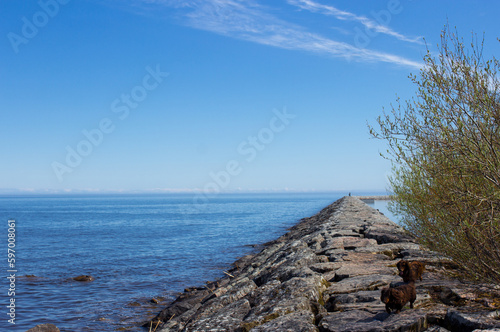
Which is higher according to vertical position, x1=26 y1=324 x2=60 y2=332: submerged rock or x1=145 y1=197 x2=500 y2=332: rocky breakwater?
x1=145 y1=197 x2=500 y2=332: rocky breakwater

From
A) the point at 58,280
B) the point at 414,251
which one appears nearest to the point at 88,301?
the point at 58,280

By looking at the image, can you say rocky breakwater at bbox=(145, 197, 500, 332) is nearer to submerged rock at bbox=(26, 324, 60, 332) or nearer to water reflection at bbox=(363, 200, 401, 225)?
submerged rock at bbox=(26, 324, 60, 332)

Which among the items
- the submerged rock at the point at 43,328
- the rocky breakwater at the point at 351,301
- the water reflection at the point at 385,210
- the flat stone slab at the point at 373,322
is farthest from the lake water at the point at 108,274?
the water reflection at the point at 385,210

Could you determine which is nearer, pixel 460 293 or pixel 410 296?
pixel 410 296

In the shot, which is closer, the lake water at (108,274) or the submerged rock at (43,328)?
the submerged rock at (43,328)

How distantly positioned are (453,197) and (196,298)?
8013 mm

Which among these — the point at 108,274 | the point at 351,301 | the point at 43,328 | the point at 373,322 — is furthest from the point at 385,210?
the point at 373,322

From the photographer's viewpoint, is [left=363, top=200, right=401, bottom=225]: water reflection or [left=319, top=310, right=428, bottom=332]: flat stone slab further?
[left=363, top=200, right=401, bottom=225]: water reflection

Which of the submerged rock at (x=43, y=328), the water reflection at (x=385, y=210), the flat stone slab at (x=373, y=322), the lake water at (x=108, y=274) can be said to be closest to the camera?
the flat stone slab at (x=373, y=322)

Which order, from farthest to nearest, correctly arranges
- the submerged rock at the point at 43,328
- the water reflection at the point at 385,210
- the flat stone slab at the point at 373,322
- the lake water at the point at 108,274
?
the water reflection at the point at 385,210 < the lake water at the point at 108,274 < the submerged rock at the point at 43,328 < the flat stone slab at the point at 373,322

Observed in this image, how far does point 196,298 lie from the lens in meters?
11.2

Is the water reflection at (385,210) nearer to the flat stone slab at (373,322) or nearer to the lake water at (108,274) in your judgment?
the flat stone slab at (373,322)

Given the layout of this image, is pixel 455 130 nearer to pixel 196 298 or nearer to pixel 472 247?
pixel 472 247

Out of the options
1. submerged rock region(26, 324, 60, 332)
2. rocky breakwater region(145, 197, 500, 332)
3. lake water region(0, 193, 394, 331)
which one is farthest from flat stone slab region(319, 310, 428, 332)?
lake water region(0, 193, 394, 331)
